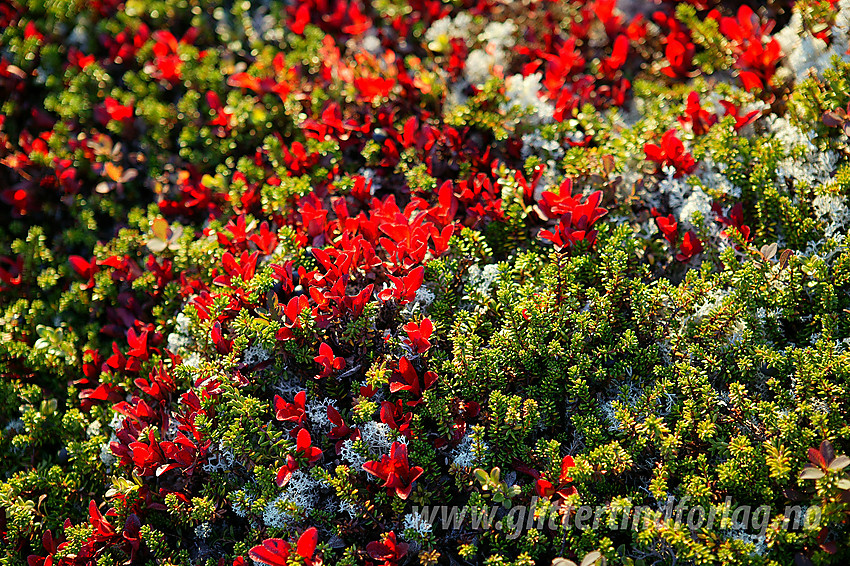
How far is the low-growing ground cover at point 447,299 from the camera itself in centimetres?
230

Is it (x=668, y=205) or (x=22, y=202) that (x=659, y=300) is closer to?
(x=668, y=205)

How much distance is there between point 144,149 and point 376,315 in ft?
7.94

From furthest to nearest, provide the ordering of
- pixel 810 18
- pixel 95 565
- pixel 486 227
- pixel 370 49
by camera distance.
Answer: pixel 370 49 → pixel 810 18 → pixel 486 227 → pixel 95 565

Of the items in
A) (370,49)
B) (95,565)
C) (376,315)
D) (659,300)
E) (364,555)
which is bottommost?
(95,565)

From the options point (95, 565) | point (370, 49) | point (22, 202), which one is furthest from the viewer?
point (370, 49)

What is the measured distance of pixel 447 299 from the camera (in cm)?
273

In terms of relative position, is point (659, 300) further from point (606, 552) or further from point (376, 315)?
point (376, 315)

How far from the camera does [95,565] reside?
253 centimetres

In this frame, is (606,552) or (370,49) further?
(370,49)

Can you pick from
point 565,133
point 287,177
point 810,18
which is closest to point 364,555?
point 287,177

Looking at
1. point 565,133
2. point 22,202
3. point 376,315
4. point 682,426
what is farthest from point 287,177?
point 682,426

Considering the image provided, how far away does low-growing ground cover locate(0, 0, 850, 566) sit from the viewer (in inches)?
90.5

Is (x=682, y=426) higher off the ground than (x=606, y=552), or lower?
higher

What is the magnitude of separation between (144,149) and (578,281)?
310 cm
